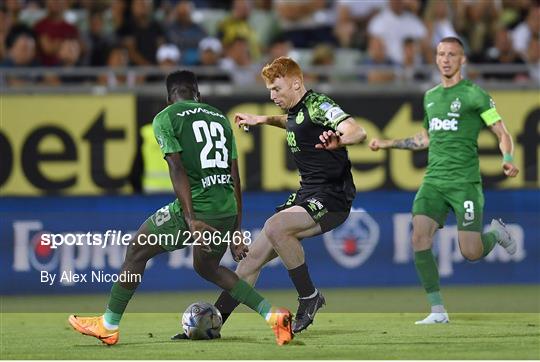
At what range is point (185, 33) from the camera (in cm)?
1938

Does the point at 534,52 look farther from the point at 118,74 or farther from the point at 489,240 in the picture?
the point at 489,240

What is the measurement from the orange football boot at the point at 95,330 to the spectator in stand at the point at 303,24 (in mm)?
9694

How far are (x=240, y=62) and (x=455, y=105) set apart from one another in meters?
6.63

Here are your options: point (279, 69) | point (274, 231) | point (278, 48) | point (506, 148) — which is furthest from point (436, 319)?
point (278, 48)

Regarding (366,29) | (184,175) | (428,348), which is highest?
(366,29)

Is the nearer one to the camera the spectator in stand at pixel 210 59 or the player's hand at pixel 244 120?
the player's hand at pixel 244 120

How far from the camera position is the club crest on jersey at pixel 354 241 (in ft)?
56.2

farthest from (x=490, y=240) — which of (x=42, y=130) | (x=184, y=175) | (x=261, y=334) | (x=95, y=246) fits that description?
(x=42, y=130)

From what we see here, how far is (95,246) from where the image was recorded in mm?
16422

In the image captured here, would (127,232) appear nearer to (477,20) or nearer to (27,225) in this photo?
(27,225)

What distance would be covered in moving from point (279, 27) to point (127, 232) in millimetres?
4439

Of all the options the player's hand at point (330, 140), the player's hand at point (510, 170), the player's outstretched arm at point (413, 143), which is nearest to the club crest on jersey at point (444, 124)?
the player's outstretched arm at point (413, 143)

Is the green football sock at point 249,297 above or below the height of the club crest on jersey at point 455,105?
below

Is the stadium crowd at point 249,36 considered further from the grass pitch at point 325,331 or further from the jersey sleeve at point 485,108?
the jersey sleeve at point 485,108
